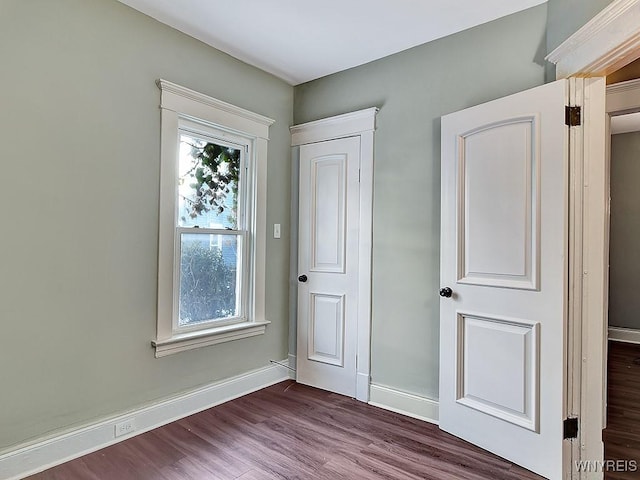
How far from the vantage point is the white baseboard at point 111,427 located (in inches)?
73.6

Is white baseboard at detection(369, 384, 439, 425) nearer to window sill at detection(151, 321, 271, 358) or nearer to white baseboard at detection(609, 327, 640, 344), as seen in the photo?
window sill at detection(151, 321, 271, 358)

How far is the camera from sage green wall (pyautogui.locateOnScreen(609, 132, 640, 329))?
4773 millimetres

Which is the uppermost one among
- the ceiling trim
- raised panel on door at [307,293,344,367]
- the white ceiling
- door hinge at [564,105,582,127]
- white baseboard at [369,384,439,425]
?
the white ceiling

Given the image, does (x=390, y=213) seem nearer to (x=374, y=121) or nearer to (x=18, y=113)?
(x=374, y=121)

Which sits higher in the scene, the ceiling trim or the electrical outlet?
the ceiling trim

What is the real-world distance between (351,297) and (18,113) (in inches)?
92.5

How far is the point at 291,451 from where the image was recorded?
2.15 m

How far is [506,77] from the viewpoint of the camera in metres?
2.32

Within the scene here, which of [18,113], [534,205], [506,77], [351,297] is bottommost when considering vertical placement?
[351,297]

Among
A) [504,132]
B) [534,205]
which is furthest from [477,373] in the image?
[504,132]

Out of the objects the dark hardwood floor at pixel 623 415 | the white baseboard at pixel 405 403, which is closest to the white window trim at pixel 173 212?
the white baseboard at pixel 405 403

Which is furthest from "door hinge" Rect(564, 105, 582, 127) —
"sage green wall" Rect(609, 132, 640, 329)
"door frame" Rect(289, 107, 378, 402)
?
"sage green wall" Rect(609, 132, 640, 329)

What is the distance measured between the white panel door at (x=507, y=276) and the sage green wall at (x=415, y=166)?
0.20 meters

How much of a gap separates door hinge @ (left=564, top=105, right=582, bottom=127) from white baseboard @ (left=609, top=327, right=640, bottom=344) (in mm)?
4286
